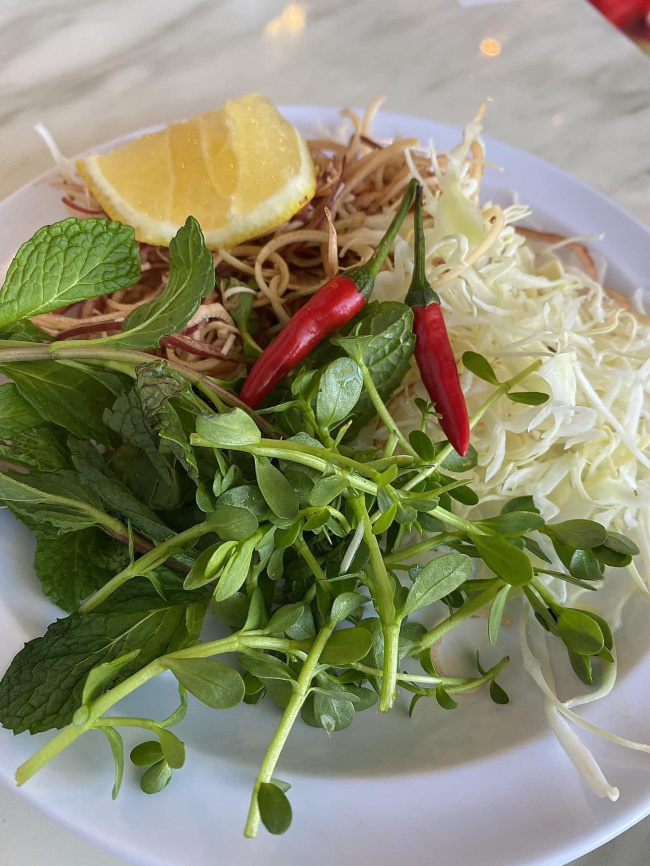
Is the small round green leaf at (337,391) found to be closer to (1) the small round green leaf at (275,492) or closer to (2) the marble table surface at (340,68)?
(1) the small round green leaf at (275,492)

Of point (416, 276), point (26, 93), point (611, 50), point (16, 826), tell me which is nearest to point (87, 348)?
point (416, 276)

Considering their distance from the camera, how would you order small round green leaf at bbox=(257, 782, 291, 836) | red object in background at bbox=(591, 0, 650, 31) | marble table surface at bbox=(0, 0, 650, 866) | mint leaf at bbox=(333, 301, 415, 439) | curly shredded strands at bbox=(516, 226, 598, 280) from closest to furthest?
small round green leaf at bbox=(257, 782, 291, 836)
mint leaf at bbox=(333, 301, 415, 439)
curly shredded strands at bbox=(516, 226, 598, 280)
marble table surface at bbox=(0, 0, 650, 866)
red object in background at bbox=(591, 0, 650, 31)

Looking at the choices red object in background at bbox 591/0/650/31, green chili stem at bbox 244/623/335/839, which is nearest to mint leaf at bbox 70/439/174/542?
green chili stem at bbox 244/623/335/839

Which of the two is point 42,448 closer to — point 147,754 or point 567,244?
point 147,754

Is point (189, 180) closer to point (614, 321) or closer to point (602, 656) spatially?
point (614, 321)

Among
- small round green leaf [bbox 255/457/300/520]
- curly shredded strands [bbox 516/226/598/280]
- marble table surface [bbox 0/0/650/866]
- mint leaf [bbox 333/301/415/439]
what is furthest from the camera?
marble table surface [bbox 0/0/650/866]

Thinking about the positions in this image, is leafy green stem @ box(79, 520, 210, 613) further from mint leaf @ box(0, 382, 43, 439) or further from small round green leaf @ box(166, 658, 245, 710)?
mint leaf @ box(0, 382, 43, 439)
